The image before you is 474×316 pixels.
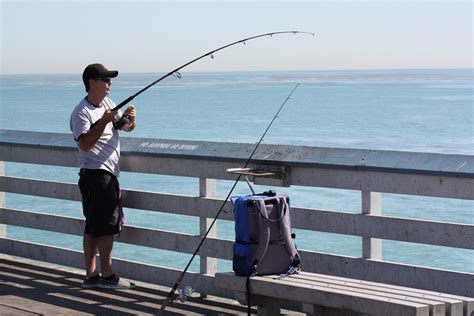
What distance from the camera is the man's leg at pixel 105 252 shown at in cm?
702

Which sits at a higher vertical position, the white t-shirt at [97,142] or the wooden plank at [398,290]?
the white t-shirt at [97,142]

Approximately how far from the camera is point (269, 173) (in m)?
6.43

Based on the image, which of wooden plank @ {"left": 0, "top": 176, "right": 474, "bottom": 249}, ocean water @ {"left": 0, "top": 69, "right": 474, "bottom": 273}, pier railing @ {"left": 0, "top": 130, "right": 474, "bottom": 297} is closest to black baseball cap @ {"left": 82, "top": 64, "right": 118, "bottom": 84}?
pier railing @ {"left": 0, "top": 130, "right": 474, "bottom": 297}

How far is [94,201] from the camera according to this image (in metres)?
6.96

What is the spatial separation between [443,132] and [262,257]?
43.0 m

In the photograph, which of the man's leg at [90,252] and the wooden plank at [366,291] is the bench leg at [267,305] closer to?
the wooden plank at [366,291]

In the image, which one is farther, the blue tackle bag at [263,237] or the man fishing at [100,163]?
the man fishing at [100,163]

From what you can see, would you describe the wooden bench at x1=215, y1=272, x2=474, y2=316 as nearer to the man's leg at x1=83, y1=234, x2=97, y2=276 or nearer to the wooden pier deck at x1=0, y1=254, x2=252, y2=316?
the wooden pier deck at x1=0, y1=254, x2=252, y2=316

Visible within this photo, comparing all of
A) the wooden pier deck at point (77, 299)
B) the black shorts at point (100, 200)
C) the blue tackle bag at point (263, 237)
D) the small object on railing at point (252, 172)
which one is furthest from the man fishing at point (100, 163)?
the blue tackle bag at point (263, 237)

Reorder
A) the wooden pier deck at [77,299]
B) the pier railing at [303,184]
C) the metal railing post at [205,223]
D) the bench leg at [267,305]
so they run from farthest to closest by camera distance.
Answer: the metal railing post at [205,223] < the wooden pier deck at [77,299] < the pier railing at [303,184] < the bench leg at [267,305]

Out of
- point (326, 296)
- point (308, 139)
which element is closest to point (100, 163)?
point (326, 296)

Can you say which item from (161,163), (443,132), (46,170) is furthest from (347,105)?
(161,163)

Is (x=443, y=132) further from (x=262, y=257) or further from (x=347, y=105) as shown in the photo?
(x=262, y=257)

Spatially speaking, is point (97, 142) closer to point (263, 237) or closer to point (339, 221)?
point (339, 221)
